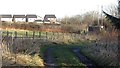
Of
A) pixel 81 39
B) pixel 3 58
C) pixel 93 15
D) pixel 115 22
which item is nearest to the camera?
pixel 115 22

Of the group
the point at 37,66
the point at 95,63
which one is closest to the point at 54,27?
the point at 95,63

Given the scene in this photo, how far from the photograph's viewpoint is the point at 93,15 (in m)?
71.7

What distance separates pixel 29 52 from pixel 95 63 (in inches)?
172

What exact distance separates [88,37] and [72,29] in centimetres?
1250

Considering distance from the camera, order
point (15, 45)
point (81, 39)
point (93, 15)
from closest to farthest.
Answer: point (15, 45), point (81, 39), point (93, 15)

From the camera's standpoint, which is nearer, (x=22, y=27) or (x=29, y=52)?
(x=29, y=52)

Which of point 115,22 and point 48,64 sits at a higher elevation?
point 115,22

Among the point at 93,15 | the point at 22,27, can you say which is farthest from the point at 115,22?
the point at 93,15

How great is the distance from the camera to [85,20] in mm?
73750

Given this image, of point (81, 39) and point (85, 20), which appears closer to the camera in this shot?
point (81, 39)

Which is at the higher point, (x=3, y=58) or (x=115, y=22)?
(x=115, y=22)

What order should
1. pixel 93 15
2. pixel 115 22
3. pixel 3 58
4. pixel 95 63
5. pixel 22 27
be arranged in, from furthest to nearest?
pixel 93 15
pixel 22 27
pixel 95 63
pixel 3 58
pixel 115 22

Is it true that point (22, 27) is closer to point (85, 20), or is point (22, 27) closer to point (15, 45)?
point (85, 20)

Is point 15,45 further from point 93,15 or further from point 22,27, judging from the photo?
point 93,15
